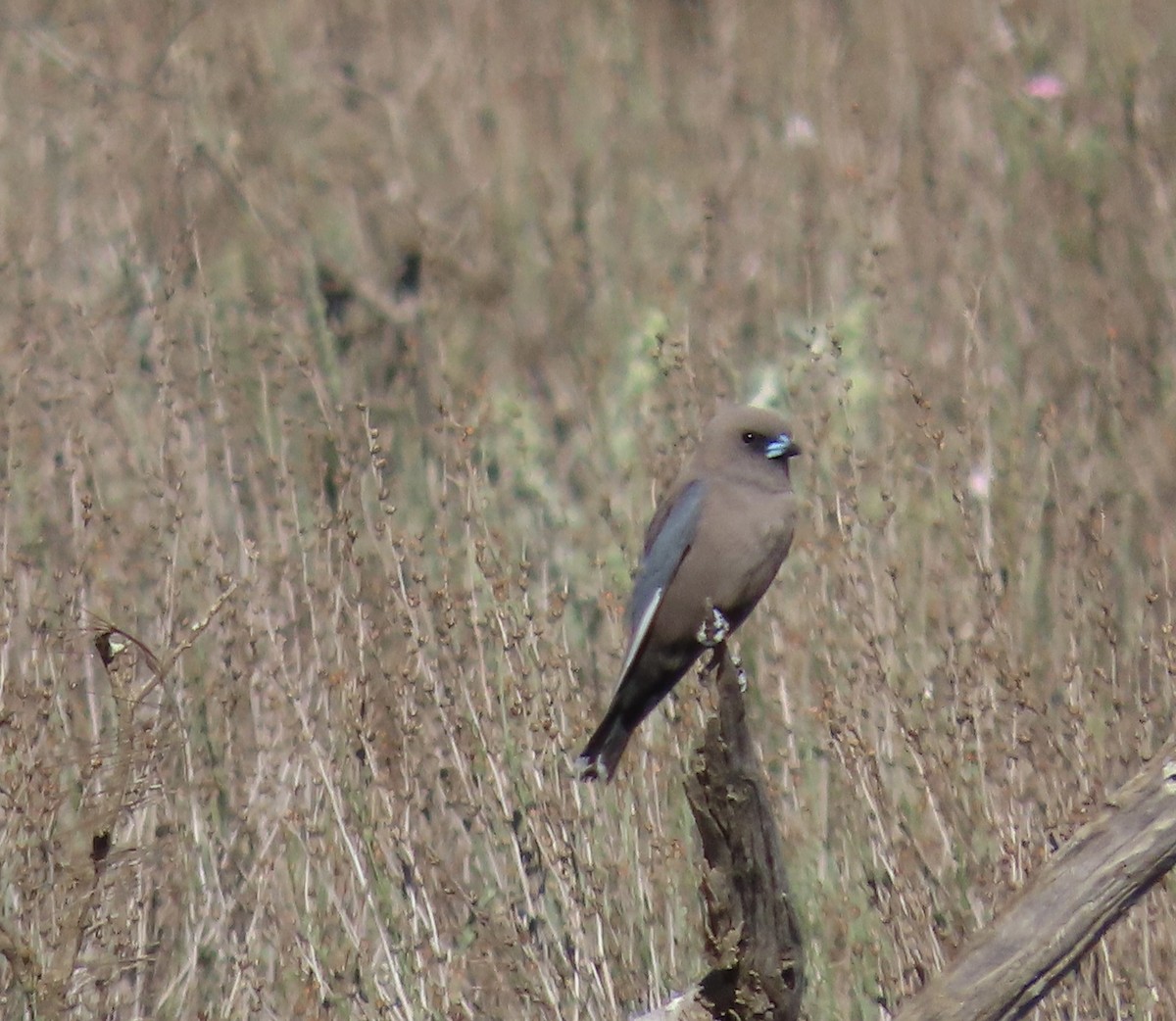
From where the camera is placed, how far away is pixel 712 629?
16.3 feet

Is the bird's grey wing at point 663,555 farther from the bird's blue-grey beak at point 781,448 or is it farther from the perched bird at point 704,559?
the bird's blue-grey beak at point 781,448

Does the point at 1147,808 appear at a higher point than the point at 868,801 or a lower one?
higher

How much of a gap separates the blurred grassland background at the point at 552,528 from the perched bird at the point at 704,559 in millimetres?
161

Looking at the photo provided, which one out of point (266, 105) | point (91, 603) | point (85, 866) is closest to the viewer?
point (85, 866)

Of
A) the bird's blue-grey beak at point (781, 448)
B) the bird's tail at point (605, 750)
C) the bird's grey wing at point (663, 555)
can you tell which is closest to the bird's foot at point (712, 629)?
the bird's grey wing at point (663, 555)

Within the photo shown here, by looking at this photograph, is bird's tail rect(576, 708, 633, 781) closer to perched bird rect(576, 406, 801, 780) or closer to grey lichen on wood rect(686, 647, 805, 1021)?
perched bird rect(576, 406, 801, 780)

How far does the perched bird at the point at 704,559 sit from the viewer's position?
194 inches

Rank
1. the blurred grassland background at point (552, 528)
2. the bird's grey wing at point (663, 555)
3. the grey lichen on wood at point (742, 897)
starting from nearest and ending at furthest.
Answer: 1. the grey lichen on wood at point (742, 897)
2. the blurred grassland background at point (552, 528)
3. the bird's grey wing at point (663, 555)

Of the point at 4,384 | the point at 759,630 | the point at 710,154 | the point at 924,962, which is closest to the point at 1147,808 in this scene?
the point at 924,962

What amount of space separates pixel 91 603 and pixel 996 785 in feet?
8.18

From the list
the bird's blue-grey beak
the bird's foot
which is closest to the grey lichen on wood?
the bird's foot

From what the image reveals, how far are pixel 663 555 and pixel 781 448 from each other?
0.38 metres

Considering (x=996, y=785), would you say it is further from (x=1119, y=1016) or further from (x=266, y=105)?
(x=266, y=105)

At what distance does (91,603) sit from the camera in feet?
18.9
